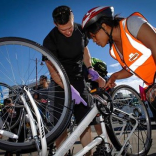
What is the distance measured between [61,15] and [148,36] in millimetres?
1032

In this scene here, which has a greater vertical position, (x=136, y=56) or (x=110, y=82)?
(x=136, y=56)

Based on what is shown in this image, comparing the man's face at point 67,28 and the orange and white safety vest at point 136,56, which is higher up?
the man's face at point 67,28

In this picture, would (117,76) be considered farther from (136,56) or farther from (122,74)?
(136,56)

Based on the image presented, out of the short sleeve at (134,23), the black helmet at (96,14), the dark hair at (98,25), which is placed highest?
the black helmet at (96,14)

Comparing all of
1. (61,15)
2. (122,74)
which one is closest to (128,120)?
(122,74)

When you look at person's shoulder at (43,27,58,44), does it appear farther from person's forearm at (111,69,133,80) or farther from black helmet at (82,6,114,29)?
person's forearm at (111,69,133,80)

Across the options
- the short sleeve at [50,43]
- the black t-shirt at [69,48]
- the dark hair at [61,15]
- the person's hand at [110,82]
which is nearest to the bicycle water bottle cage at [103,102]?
the person's hand at [110,82]

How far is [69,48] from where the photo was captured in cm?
245

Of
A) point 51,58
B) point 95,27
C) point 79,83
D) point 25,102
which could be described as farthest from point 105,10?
point 25,102

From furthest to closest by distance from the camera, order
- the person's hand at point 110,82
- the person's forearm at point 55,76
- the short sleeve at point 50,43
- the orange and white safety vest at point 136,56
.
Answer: the short sleeve at point 50,43
the person's hand at point 110,82
the person's forearm at point 55,76
the orange and white safety vest at point 136,56

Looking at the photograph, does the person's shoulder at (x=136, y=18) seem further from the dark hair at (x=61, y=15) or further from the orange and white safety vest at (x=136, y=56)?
the dark hair at (x=61, y=15)

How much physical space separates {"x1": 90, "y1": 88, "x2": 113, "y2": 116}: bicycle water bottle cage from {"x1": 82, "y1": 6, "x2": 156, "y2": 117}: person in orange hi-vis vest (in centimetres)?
35

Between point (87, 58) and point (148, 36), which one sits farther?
point (87, 58)

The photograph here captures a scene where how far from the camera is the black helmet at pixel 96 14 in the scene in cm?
188
